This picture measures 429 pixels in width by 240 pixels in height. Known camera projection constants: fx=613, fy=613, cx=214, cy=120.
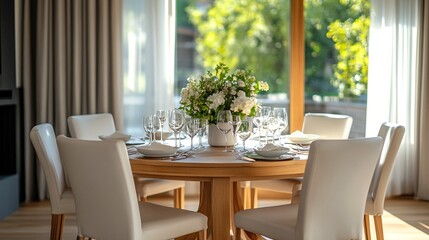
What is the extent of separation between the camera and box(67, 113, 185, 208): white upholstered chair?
13.4ft

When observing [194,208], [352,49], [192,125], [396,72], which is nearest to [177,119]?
[192,125]

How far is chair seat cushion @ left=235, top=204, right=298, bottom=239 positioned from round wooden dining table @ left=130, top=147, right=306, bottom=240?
0.11 metres

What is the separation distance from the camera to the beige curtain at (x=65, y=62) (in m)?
5.31

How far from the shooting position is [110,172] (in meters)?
2.80

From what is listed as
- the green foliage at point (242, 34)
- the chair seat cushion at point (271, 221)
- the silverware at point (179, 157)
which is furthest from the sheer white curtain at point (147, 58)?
the green foliage at point (242, 34)

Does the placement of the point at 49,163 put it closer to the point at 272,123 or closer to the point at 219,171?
the point at 219,171

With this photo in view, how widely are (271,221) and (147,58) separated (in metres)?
2.90

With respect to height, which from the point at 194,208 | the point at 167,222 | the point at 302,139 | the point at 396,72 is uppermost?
the point at 396,72

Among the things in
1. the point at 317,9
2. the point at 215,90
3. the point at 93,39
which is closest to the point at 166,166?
the point at 215,90

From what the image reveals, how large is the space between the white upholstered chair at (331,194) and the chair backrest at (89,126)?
5.45 ft

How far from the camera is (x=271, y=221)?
3004 millimetres

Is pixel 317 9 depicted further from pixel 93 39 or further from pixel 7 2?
pixel 7 2

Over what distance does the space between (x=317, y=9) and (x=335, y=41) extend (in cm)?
40

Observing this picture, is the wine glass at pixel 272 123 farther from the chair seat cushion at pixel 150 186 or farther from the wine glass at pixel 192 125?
the chair seat cushion at pixel 150 186
